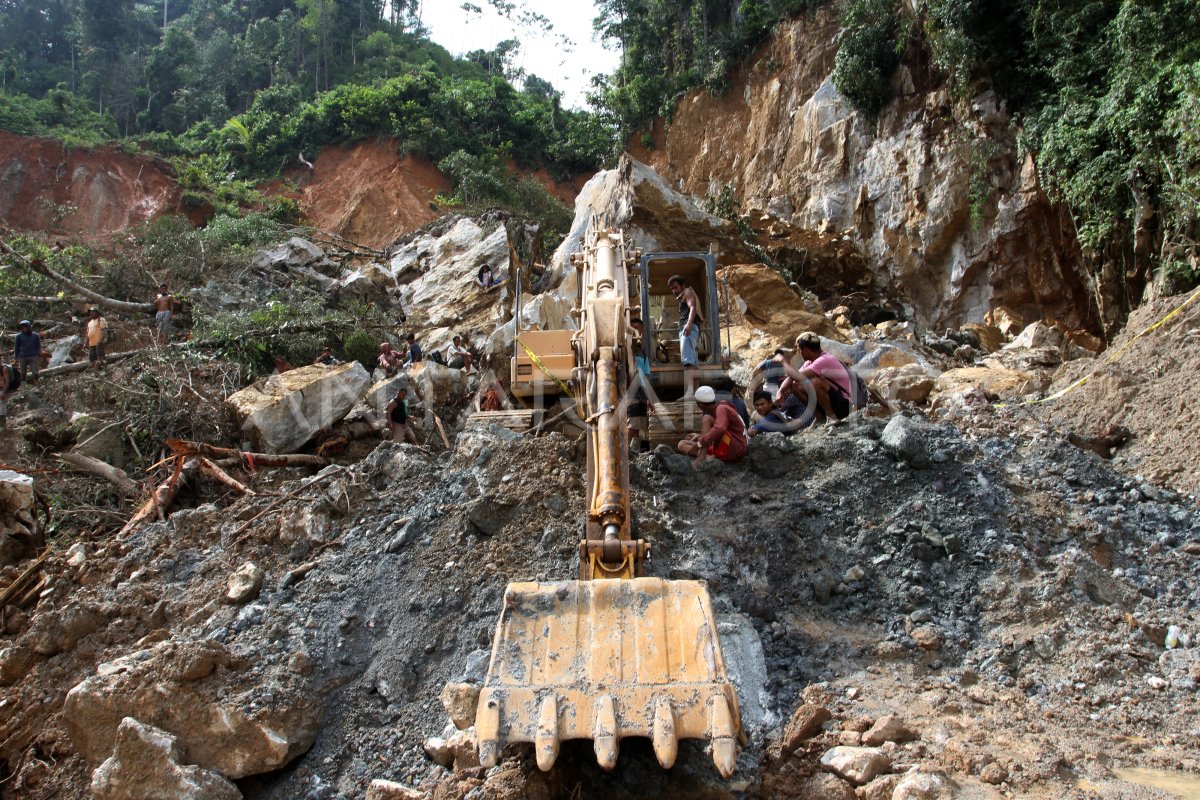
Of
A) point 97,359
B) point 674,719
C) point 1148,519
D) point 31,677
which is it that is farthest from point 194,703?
point 97,359

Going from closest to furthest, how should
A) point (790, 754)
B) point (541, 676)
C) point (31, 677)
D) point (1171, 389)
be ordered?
1. point (541, 676)
2. point (790, 754)
3. point (31, 677)
4. point (1171, 389)

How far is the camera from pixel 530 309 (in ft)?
49.5

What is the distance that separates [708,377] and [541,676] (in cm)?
470

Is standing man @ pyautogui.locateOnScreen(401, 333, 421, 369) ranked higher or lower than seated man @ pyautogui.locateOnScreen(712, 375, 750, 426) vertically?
higher

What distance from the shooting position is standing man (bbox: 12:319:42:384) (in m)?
11.7

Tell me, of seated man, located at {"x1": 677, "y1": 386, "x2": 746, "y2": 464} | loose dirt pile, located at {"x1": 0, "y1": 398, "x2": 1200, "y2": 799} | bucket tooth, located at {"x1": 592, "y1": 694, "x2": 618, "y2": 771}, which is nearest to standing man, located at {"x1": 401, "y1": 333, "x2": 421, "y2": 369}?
loose dirt pile, located at {"x1": 0, "y1": 398, "x2": 1200, "y2": 799}

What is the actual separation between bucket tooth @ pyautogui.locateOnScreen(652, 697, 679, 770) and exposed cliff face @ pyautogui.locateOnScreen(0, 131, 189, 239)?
26430 millimetres

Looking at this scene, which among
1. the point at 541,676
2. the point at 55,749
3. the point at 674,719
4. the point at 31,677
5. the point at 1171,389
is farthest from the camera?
the point at 1171,389

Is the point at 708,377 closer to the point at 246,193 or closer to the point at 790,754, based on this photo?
the point at 790,754

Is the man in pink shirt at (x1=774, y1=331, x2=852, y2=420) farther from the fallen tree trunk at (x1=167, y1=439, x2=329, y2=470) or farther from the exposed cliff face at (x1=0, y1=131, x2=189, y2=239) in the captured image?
the exposed cliff face at (x1=0, y1=131, x2=189, y2=239)

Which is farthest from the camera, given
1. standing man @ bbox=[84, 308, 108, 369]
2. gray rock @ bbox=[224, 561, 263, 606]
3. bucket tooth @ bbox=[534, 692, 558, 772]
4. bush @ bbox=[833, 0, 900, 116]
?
bush @ bbox=[833, 0, 900, 116]

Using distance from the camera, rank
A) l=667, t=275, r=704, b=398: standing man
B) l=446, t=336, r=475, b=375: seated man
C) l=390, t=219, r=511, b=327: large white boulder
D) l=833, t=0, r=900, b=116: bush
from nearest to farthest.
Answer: l=667, t=275, r=704, b=398: standing man < l=446, t=336, r=475, b=375: seated man < l=833, t=0, r=900, b=116: bush < l=390, t=219, r=511, b=327: large white boulder

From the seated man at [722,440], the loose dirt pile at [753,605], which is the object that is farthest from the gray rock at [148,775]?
the seated man at [722,440]

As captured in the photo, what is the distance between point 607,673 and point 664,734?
38cm
